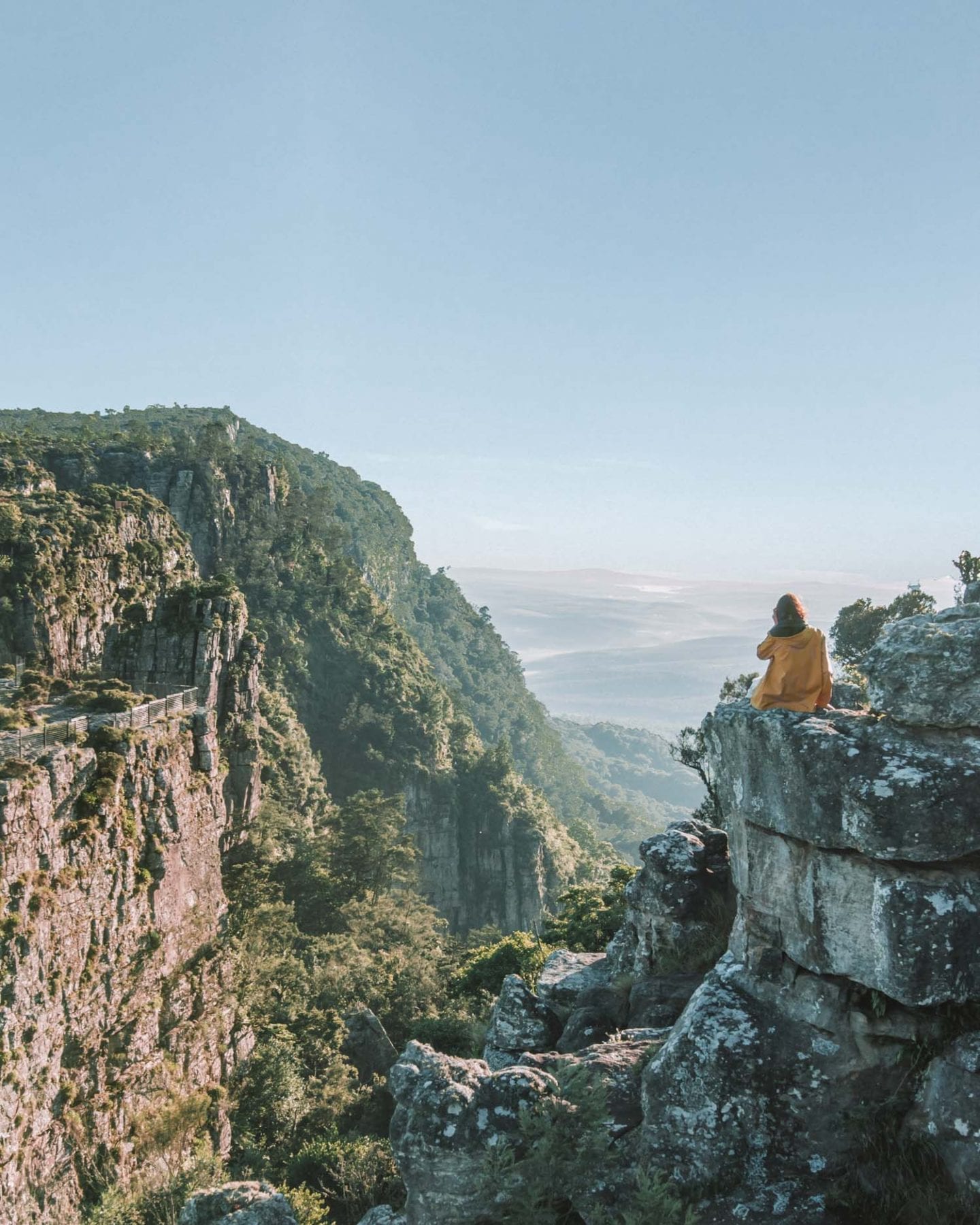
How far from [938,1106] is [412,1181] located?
17.5 feet

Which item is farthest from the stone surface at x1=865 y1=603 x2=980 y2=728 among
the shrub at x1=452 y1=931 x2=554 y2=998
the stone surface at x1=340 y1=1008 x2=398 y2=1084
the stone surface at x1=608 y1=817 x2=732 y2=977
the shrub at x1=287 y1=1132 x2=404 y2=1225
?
the stone surface at x1=340 y1=1008 x2=398 y2=1084

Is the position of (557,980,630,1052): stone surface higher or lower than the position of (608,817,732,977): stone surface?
lower

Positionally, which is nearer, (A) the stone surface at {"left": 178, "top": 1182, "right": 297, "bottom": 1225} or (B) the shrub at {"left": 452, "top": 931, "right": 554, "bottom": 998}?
(A) the stone surface at {"left": 178, "top": 1182, "right": 297, "bottom": 1225}

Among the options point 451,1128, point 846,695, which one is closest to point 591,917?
point 846,695

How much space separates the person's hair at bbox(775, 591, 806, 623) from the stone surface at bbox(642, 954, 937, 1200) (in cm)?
390

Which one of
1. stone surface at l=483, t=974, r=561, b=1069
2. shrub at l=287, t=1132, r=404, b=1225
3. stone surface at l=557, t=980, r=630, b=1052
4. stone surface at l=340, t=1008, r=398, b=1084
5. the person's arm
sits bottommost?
stone surface at l=340, t=1008, r=398, b=1084

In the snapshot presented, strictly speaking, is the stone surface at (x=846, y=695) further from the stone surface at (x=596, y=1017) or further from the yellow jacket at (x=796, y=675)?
the stone surface at (x=596, y=1017)

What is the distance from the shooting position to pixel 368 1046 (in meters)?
30.2

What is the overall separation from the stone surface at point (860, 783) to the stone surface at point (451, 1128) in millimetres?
3993

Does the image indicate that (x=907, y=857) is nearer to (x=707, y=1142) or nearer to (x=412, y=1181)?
(x=707, y=1142)

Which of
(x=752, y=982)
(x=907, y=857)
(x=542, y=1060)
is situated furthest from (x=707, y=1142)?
(x=907, y=857)

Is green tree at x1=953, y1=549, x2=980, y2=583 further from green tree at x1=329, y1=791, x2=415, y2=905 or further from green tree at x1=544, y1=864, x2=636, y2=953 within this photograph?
green tree at x1=329, y1=791, x2=415, y2=905

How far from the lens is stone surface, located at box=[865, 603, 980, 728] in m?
7.53

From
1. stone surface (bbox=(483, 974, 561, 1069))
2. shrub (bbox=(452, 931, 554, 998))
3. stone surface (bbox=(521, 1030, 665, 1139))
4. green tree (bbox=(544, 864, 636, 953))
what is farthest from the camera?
shrub (bbox=(452, 931, 554, 998))
